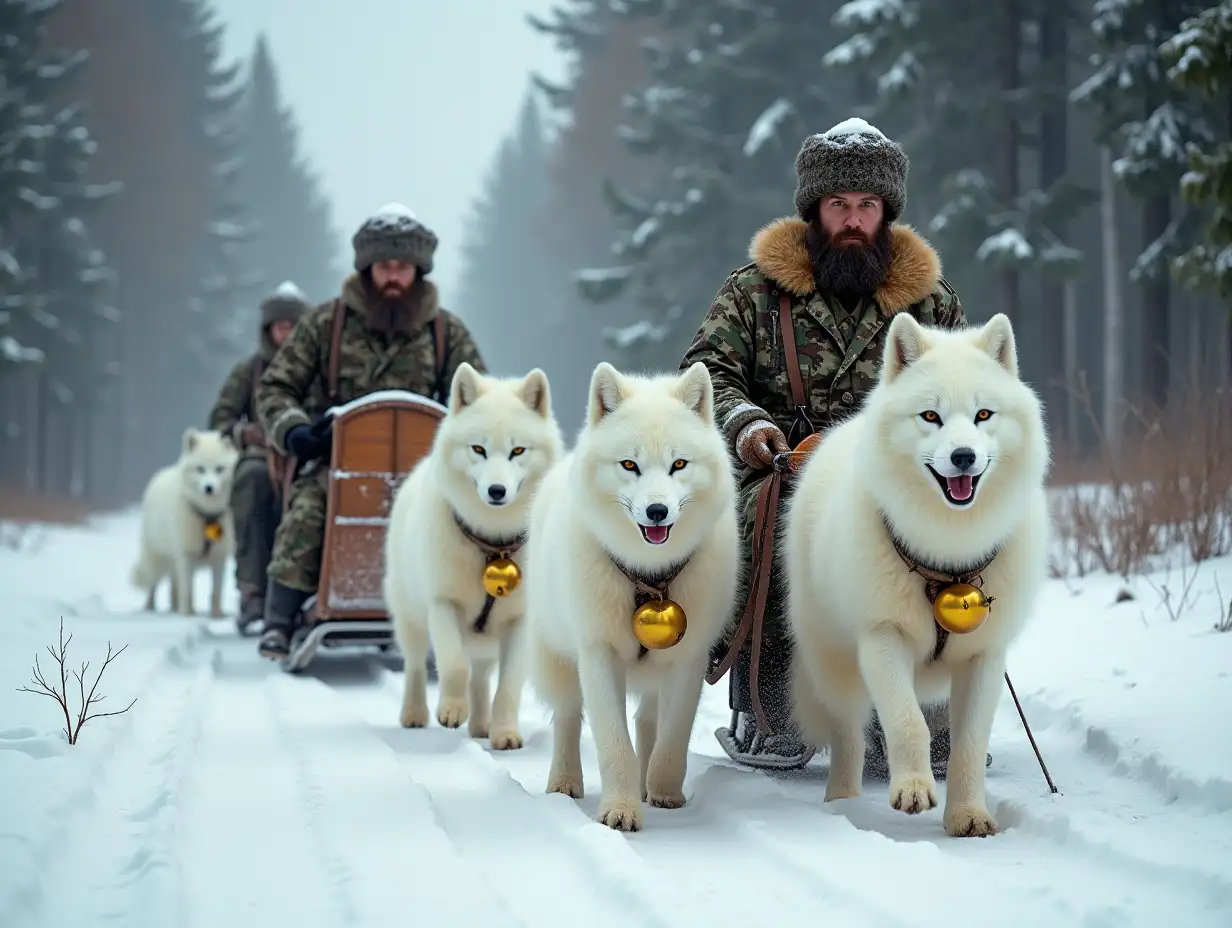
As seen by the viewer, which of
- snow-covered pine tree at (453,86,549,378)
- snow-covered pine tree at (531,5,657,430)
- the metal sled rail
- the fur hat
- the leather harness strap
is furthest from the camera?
snow-covered pine tree at (453,86,549,378)

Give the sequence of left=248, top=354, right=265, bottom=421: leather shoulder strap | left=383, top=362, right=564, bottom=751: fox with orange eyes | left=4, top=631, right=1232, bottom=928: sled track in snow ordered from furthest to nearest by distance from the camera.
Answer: left=248, top=354, right=265, bottom=421: leather shoulder strap < left=383, top=362, right=564, bottom=751: fox with orange eyes < left=4, top=631, right=1232, bottom=928: sled track in snow

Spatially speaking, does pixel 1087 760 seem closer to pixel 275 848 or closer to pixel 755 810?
pixel 755 810

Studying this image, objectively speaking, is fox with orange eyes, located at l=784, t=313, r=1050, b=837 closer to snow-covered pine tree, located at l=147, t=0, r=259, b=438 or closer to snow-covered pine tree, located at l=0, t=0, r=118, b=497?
snow-covered pine tree, located at l=0, t=0, r=118, b=497

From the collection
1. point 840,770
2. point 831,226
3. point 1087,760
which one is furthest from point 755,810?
point 831,226

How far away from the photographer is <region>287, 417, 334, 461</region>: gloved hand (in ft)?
23.2

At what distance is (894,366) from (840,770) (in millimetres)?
1374

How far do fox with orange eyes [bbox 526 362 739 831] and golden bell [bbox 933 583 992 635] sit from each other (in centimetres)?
76

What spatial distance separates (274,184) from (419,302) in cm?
5029

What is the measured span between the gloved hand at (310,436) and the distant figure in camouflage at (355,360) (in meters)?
0.01

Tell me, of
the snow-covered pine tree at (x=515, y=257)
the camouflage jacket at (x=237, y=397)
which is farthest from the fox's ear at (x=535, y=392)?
the snow-covered pine tree at (x=515, y=257)

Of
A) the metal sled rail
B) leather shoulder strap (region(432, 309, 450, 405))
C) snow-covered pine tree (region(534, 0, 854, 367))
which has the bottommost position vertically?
the metal sled rail

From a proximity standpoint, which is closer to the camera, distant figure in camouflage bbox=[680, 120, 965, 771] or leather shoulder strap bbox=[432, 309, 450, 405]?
distant figure in camouflage bbox=[680, 120, 965, 771]

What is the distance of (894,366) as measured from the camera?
12.0 feet

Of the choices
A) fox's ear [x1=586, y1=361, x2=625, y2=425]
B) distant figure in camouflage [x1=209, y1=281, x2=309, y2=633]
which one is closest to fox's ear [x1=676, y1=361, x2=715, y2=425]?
fox's ear [x1=586, y1=361, x2=625, y2=425]
